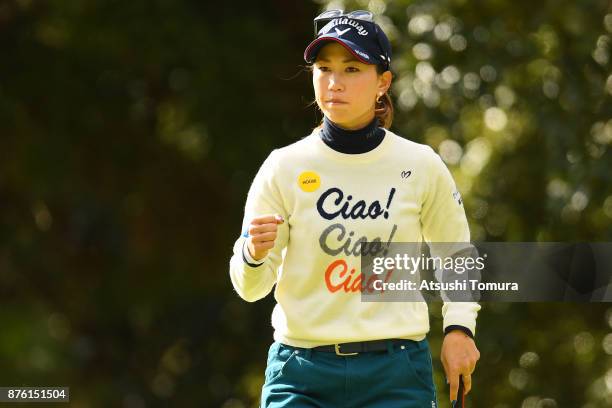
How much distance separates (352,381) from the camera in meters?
4.07

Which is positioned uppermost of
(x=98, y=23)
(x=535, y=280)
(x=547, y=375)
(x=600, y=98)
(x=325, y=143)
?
(x=98, y=23)

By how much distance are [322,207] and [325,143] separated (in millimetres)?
226

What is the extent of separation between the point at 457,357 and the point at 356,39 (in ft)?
3.33

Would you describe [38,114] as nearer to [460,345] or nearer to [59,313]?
[59,313]

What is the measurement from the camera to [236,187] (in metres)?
10.9

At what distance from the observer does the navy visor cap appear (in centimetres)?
417

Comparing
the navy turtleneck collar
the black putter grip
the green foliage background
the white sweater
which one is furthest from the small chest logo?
the green foliage background

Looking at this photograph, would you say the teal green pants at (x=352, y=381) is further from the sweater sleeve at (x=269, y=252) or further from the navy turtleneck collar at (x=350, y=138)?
the navy turtleneck collar at (x=350, y=138)

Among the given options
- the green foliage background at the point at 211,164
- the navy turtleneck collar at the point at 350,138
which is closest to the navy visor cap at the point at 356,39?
the navy turtleneck collar at the point at 350,138

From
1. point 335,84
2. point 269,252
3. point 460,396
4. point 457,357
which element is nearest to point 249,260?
point 269,252

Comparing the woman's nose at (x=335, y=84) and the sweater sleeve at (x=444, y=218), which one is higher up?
the woman's nose at (x=335, y=84)

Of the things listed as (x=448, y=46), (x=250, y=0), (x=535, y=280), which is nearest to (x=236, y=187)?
(x=250, y=0)

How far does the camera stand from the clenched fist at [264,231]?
3.93 meters

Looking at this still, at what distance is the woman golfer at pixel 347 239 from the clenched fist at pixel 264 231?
0.17ft
